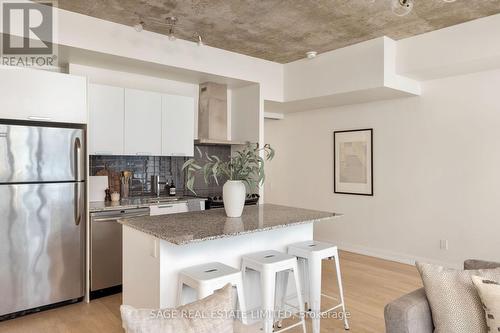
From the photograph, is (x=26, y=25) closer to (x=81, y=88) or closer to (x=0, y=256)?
(x=81, y=88)

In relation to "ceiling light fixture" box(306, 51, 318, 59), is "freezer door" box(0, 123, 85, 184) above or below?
below

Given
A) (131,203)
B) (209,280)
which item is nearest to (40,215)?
(131,203)

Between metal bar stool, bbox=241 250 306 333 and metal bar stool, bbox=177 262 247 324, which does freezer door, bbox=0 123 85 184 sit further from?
metal bar stool, bbox=241 250 306 333

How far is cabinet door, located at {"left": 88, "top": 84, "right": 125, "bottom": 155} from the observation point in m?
3.92

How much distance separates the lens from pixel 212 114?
16.5 feet

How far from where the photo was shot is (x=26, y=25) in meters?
3.24

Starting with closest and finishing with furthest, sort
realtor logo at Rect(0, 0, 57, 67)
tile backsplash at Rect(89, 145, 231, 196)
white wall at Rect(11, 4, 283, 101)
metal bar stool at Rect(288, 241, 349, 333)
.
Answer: metal bar stool at Rect(288, 241, 349, 333) < realtor logo at Rect(0, 0, 57, 67) < white wall at Rect(11, 4, 283, 101) < tile backsplash at Rect(89, 145, 231, 196)

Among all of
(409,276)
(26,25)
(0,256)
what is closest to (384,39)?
(409,276)

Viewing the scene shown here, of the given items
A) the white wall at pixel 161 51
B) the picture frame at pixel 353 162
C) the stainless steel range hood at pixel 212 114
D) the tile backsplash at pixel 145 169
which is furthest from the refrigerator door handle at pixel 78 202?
the picture frame at pixel 353 162

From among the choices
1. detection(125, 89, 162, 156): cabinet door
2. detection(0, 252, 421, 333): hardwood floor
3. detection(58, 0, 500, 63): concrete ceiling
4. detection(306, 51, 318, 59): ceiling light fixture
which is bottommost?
detection(0, 252, 421, 333): hardwood floor

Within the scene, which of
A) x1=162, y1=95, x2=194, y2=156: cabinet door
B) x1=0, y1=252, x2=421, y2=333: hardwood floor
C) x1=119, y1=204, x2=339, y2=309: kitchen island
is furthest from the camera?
x1=162, y1=95, x2=194, y2=156: cabinet door

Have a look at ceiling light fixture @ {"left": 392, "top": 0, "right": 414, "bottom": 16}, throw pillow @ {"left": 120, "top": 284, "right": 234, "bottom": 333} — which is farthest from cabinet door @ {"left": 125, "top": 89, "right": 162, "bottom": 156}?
throw pillow @ {"left": 120, "top": 284, "right": 234, "bottom": 333}

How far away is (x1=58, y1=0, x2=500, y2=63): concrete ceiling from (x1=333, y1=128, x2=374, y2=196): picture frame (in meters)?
1.53

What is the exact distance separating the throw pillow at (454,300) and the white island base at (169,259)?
1251 millimetres
